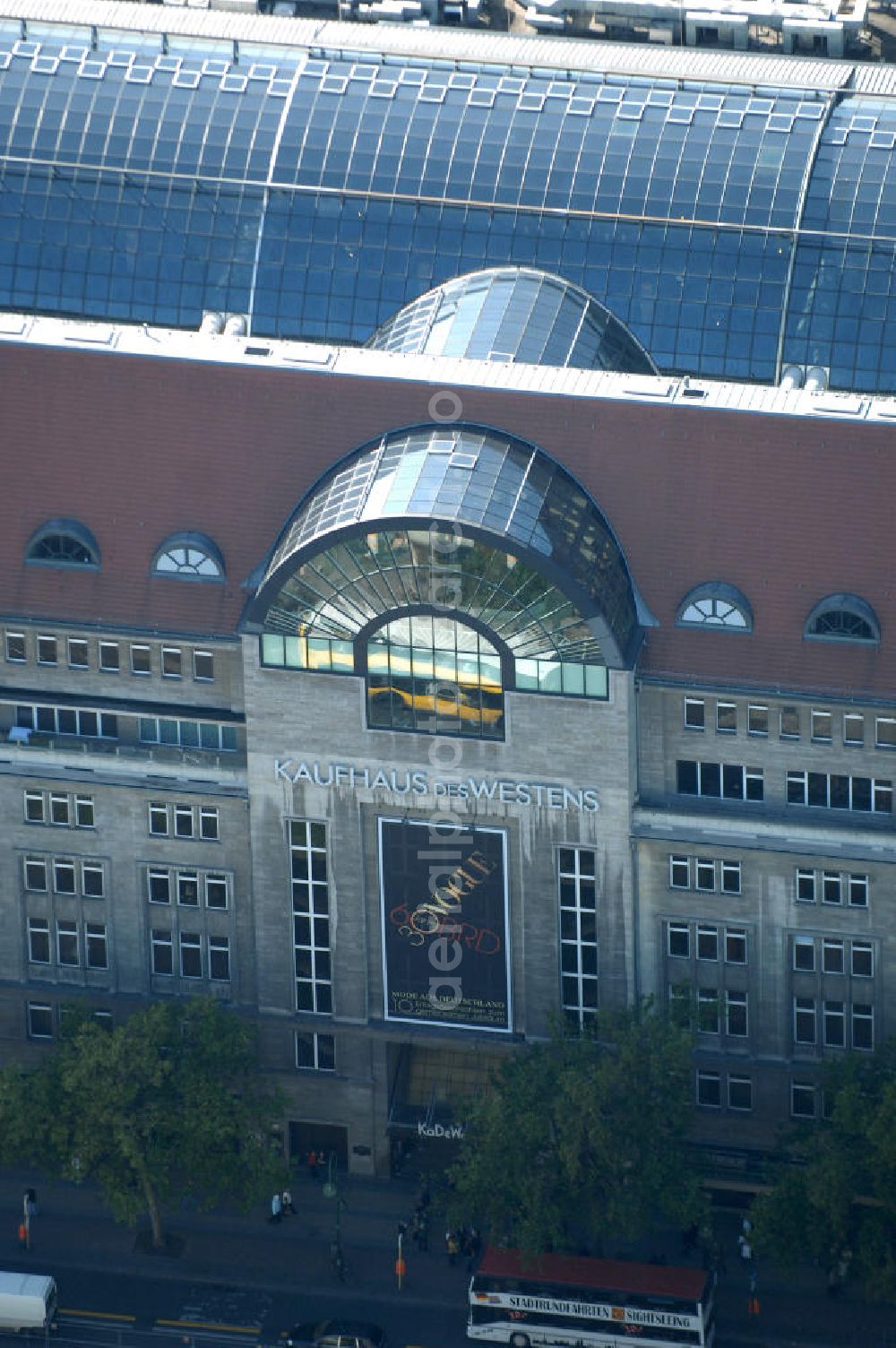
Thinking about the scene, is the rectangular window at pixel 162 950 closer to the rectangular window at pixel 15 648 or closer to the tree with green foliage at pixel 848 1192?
the rectangular window at pixel 15 648

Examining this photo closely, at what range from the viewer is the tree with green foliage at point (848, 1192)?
498ft

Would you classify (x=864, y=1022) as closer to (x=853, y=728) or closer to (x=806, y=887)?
(x=806, y=887)

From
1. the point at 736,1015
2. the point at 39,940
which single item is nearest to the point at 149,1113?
the point at 39,940

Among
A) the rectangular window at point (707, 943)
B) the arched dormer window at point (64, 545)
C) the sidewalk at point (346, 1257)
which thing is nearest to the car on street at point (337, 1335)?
the sidewalk at point (346, 1257)

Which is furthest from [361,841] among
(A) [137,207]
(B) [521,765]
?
(A) [137,207]

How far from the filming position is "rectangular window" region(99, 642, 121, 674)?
6363 inches

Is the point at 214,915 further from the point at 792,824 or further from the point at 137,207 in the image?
the point at 137,207

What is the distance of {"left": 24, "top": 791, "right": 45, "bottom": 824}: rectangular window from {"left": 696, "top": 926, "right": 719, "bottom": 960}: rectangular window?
29.9 meters

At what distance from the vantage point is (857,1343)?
157125mm

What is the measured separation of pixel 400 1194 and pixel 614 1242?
10.4 meters

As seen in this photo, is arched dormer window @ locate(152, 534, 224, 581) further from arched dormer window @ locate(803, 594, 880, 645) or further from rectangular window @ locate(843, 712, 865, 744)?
rectangular window @ locate(843, 712, 865, 744)

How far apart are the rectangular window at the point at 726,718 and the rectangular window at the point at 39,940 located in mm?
32791

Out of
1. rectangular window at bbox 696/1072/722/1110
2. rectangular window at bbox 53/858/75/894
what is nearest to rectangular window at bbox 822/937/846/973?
rectangular window at bbox 696/1072/722/1110

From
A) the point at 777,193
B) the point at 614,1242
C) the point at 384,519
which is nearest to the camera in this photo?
the point at 384,519
